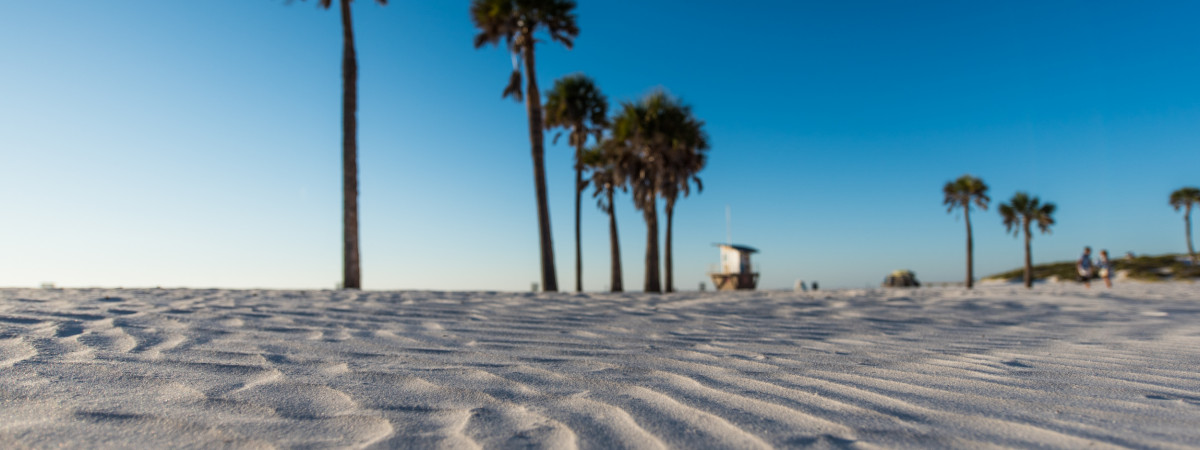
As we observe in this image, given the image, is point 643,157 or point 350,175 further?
point 643,157

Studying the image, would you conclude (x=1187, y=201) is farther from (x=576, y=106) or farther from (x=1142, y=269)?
(x=576, y=106)

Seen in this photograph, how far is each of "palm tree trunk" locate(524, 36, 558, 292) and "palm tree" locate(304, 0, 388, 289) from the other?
163 inches

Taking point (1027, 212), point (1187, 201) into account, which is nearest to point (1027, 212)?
point (1027, 212)

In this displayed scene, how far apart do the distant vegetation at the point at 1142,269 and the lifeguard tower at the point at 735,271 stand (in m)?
20.5

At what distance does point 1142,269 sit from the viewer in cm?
3008

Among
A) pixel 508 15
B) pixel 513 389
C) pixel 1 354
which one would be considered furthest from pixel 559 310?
pixel 508 15

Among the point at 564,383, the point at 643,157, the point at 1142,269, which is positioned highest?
the point at 643,157

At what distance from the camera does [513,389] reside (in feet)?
6.70

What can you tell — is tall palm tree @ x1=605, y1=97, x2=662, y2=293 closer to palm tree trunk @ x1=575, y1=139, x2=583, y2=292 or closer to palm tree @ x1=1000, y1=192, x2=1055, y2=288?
palm tree trunk @ x1=575, y1=139, x2=583, y2=292

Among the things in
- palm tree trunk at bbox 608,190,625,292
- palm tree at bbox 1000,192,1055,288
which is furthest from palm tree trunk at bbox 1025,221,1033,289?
palm tree trunk at bbox 608,190,625,292

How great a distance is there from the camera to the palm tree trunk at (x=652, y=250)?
53.5 ft

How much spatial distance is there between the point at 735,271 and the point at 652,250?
5642 millimetres

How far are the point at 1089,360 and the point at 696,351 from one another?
6.02 ft

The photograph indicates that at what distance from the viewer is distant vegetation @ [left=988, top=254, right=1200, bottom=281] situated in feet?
88.3
